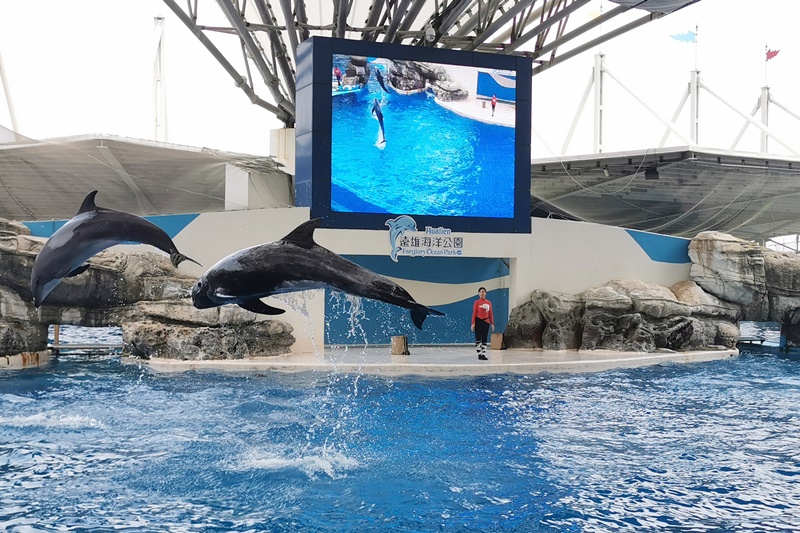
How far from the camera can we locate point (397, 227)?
14016 mm

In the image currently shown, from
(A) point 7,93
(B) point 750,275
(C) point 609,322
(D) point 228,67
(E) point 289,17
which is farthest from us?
(A) point 7,93

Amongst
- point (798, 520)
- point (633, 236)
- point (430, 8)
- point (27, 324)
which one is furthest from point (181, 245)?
point (430, 8)

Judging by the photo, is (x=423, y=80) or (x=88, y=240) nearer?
(x=88, y=240)

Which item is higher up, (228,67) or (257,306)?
(228,67)

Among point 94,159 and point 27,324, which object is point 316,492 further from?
point 94,159

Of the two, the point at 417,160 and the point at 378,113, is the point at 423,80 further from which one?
the point at 417,160

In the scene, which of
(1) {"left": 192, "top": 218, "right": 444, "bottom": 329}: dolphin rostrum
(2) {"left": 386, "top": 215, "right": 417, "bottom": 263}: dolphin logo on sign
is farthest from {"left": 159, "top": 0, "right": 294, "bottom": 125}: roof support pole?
(1) {"left": 192, "top": 218, "right": 444, "bottom": 329}: dolphin rostrum

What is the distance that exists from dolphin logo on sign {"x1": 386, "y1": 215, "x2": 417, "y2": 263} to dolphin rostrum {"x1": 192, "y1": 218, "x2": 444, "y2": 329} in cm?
777

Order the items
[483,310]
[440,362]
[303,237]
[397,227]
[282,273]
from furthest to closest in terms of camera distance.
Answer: [397,227] < [483,310] < [440,362] < [303,237] < [282,273]

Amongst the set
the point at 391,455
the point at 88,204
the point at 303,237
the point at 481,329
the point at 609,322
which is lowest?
the point at 391,455

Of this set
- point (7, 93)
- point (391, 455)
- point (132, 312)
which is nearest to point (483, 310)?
point (132, 312)

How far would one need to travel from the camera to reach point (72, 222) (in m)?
7.32

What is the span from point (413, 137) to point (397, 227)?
1695 millimetres

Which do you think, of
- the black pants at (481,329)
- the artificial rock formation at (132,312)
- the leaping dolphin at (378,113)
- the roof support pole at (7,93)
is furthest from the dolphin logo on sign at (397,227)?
the roof support pole at (7,93)
